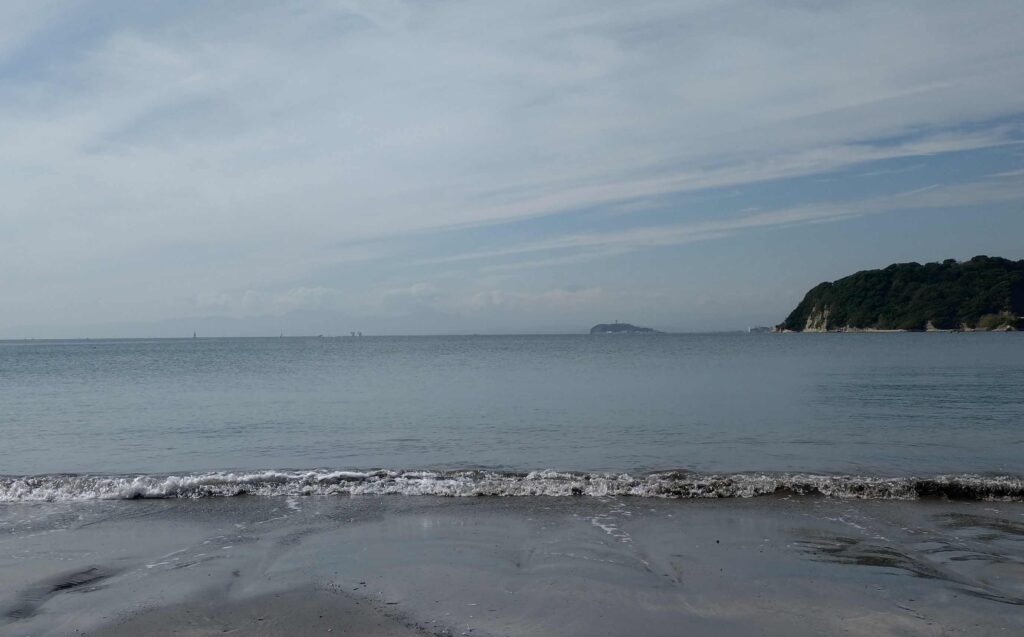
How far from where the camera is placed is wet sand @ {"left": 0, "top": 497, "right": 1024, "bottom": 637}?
7.61 metres

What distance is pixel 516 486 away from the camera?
14.4 meters

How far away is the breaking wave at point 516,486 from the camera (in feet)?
45.5

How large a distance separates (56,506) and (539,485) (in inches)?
358

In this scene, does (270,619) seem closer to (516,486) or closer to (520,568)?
(520,568)

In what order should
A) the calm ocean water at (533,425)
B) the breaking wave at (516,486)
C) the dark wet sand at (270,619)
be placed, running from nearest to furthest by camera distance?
A: 1. the dark wet sand at (270,619)
2. the breaking wave at (516,486)
3. the calm ocean water at (533,425)

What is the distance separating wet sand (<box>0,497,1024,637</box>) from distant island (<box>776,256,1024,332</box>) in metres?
156

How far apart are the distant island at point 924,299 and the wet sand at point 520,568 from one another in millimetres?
156079

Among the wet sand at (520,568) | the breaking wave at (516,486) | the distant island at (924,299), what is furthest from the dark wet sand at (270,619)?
the distant island at (924,299)

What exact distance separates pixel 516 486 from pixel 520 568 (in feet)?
16.8

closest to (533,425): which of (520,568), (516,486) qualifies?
(516,486)

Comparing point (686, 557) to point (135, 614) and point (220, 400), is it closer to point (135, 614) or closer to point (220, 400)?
point (135, 614)

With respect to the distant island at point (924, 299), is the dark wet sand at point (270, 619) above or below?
below

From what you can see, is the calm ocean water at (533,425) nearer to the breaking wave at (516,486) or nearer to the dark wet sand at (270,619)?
the breaking wave at (516,486)

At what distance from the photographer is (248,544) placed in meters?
10.8
